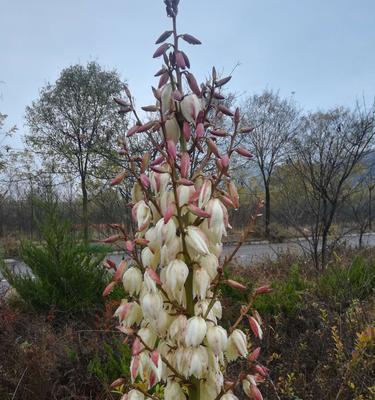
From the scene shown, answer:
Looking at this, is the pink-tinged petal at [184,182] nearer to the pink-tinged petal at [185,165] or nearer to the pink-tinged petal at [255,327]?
the pink-tinged petal at [185,165]

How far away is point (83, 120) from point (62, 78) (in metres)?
2.33

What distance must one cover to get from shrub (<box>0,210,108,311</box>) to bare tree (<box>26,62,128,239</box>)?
34.7 ft

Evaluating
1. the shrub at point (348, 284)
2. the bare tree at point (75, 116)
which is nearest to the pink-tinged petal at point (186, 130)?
the shrub at point (348, 284)

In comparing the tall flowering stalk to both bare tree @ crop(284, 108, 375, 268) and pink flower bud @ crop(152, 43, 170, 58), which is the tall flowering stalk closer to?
pink flower bud @ crop(152, 43, 170, 58)

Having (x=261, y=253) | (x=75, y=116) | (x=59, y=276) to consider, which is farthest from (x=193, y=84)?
(x=75, y=116)

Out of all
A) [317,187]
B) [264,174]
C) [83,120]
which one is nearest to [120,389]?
[317,187]

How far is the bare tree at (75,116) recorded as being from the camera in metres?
15.6

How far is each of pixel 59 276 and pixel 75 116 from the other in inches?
491

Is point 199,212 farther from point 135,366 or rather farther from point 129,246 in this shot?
point 135,366

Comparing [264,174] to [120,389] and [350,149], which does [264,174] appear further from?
[120,389]

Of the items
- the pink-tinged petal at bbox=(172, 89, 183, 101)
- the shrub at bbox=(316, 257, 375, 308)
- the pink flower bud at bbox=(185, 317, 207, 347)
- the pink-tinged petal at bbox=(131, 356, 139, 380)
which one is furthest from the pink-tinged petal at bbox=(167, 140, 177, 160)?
the shrub at bbox=(316, 257, 375, 308)

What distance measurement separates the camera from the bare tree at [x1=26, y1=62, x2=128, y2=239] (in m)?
15.6

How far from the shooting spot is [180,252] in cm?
108

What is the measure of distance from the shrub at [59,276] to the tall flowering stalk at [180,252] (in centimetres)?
366
